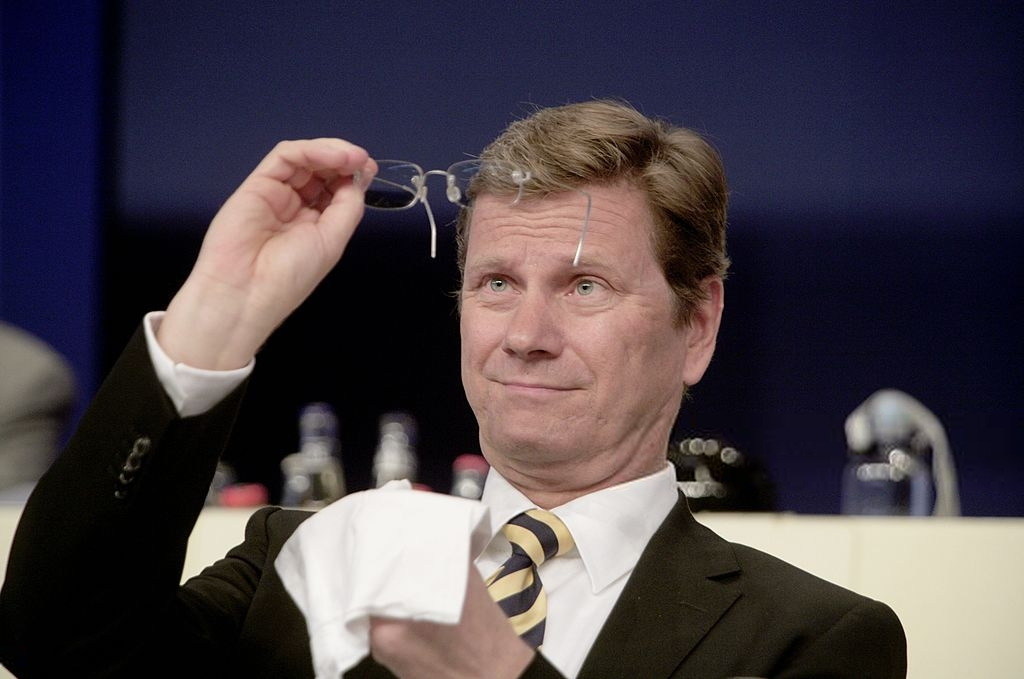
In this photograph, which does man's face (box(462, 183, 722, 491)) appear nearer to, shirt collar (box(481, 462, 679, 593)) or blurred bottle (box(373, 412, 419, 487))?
shirt collar (box(481, 462, 679, 593))

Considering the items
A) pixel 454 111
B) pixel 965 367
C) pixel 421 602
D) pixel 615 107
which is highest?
pixel 615 107

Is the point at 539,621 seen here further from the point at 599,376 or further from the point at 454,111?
the point at 454,111

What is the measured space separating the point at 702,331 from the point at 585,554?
358 millimetres

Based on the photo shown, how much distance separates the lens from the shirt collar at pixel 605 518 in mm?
1514

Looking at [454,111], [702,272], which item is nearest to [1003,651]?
[702,272]

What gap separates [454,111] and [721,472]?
2.52m

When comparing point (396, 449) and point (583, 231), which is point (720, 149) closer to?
point (396, 449)

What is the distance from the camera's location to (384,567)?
1048mm

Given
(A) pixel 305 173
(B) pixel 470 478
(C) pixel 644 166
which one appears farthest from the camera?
(B) pixel 470 478

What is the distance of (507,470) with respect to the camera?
1.57 m

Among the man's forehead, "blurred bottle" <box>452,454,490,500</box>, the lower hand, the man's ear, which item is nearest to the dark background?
"blurred bottle" <box>452,454,490,500</box>

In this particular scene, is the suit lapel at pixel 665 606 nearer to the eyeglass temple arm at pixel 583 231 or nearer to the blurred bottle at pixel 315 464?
the eyeglass temple arm at pixel 583 231

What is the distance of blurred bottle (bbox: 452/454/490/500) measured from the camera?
3.59 meters

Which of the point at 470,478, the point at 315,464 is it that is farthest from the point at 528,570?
the point at 470,478
